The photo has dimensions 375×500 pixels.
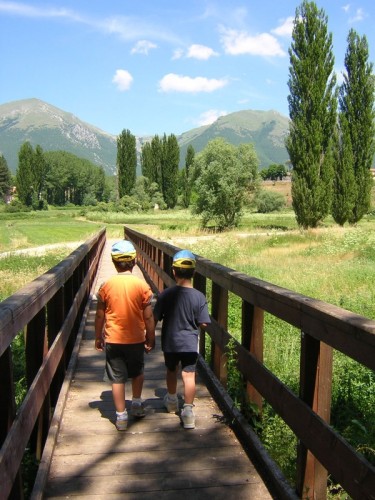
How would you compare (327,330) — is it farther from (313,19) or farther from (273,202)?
(273,202)

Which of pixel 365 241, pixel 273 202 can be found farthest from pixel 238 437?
pixel 273 202

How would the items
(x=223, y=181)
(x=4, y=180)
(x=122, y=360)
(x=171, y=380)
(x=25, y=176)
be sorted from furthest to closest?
(x=4, y=180) < (x=25, y=176) < (x=223, y=181) < (x=171, y=380) < (x=122, y=360)

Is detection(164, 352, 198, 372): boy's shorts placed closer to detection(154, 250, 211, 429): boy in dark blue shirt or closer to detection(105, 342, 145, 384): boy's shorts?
detection(154, 250, 211, 429): boy in dark blue shirt

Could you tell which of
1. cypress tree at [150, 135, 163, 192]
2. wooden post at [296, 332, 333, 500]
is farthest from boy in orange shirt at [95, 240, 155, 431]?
cypress tree at [150, 135, 163, 192]

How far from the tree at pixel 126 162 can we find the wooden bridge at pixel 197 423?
90.7 meters

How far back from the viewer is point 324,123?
36406 mm

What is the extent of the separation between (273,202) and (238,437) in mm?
99044

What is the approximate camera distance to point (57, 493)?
289cm

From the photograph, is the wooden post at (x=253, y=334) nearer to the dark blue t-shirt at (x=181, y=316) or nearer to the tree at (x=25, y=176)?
the dark blue t-shirt at (x=181, y=316)

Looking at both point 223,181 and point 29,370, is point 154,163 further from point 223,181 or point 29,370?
point 29,370

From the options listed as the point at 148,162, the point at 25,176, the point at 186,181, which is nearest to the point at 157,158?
the point at 148,162

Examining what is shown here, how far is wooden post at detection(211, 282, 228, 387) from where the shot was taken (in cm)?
445

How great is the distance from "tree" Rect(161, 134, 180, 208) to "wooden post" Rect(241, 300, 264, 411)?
308 ft

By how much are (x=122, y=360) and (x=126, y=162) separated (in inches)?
3618
